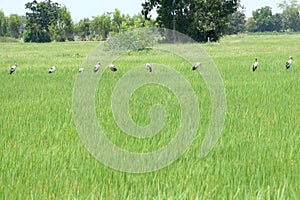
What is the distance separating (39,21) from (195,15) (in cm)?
3088

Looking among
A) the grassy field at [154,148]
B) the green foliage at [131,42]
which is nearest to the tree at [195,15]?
the green foliage at [131,42]

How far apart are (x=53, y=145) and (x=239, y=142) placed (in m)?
1.49

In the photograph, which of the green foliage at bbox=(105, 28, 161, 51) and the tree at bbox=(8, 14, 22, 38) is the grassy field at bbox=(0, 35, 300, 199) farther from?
the tree at bbox=(8, 14, 22, 38)

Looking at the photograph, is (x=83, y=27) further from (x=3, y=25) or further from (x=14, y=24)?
(x=3, y=25)

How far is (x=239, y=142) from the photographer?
3.94 metres

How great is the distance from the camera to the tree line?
31.5 meters

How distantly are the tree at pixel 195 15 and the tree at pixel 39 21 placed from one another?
2603 cm

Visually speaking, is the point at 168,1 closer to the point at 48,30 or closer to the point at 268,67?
the point at 268,67

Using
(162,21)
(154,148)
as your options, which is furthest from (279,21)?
(154,148)

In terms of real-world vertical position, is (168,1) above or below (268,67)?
above

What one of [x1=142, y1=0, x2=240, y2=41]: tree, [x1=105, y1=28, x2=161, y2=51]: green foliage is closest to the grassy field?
[x1=105, y1=28, x2=161, y2=51]: green foliage

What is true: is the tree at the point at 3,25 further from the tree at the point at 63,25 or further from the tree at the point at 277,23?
the tree at the point at 277,23

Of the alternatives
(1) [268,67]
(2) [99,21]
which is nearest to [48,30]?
(2) [99,21]

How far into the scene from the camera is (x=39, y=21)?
189 ft
